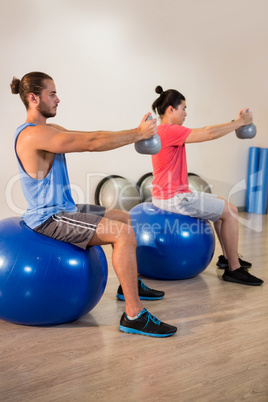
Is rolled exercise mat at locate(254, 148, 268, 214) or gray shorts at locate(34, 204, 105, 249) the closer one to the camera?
gray shorts at locate(34, 204, 105, 249)

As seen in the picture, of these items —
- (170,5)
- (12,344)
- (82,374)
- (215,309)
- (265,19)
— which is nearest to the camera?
(82,374)

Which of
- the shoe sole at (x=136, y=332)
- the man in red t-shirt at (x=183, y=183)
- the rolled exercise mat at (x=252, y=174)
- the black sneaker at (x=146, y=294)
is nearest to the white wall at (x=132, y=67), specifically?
the rolled exercise mat at (x=252, y=174)

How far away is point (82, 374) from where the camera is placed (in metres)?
1.83

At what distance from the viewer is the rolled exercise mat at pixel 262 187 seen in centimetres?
554

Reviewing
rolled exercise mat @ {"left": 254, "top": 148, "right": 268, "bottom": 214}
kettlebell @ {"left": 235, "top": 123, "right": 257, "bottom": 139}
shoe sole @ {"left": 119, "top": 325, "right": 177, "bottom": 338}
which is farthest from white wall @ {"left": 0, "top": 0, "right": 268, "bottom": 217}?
shoe sole @ {"left": 119, "top": 325, "right": 177, "bottom": 338}

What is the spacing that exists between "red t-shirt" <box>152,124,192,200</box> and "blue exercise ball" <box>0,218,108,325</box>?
94 centimetres

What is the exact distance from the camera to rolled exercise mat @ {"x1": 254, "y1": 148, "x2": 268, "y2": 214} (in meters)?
5.54

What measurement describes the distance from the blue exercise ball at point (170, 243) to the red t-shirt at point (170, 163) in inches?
5.9

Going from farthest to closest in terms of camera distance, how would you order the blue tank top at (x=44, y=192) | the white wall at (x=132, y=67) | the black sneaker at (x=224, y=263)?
1. the white wall at (x=132, y=67)
2. the black sneaker at (x=224, y=263)
3. the blue tank top at (x=44, y=192)

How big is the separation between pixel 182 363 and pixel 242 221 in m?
3.33

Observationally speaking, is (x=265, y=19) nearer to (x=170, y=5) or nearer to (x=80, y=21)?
(x=170, y=5)

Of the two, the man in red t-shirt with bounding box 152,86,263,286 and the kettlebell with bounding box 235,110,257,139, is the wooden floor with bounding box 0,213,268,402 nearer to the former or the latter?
the man in red t-shirt with bounding box 152,86,263,286

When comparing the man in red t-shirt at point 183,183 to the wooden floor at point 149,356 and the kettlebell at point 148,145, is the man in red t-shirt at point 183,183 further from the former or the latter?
the kettlebell at point 148,145

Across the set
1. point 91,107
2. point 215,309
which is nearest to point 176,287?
point 215,309
